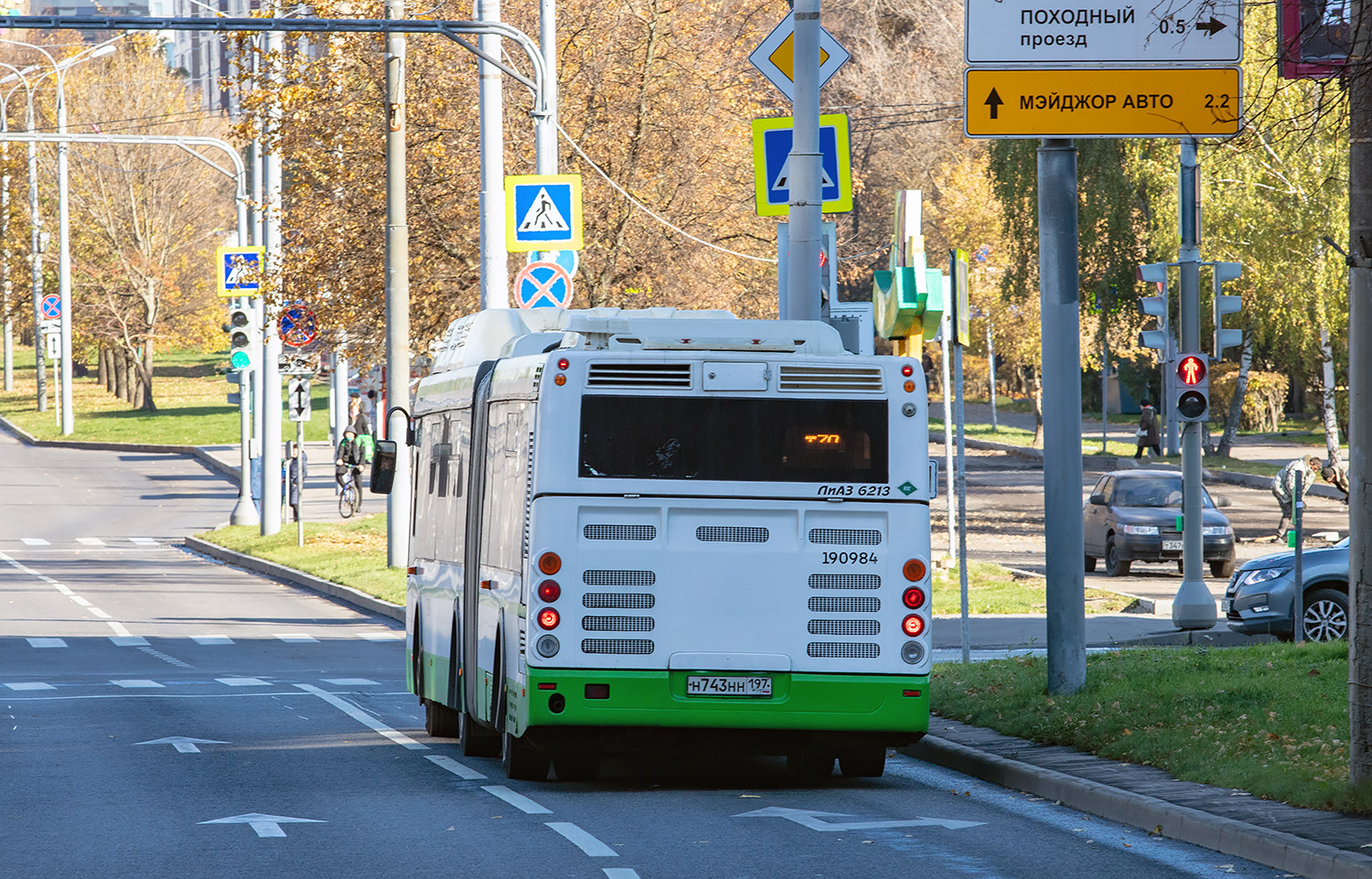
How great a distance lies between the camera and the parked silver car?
61.8ft

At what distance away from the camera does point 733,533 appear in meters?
11.0

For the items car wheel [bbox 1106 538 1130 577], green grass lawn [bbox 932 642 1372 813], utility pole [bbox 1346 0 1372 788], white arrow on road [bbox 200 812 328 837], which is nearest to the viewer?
utility pole [bbox 1346 0 1372 788]

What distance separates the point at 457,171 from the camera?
104 ft

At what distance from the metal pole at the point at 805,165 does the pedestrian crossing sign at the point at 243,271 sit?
1895 cm

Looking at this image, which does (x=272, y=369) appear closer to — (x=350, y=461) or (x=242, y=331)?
(x=242, y=331)

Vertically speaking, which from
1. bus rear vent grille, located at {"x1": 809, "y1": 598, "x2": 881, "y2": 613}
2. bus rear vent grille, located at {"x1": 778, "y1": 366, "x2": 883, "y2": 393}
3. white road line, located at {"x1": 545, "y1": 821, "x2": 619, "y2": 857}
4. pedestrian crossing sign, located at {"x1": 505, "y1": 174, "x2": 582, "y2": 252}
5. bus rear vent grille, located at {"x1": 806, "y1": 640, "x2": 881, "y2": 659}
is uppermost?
pedestrian crossing sign, located at {"x1": 505, "y1": 174, "x2": 582, "y2": 252}

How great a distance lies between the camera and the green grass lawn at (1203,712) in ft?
33.1

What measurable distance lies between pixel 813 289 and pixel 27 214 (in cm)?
6629

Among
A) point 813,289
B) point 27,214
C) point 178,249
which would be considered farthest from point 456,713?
point 27,214

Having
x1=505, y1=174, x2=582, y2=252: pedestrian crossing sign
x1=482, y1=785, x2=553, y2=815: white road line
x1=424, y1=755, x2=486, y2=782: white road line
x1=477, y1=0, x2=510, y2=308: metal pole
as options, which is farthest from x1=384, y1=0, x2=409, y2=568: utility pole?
x1=482, y1=785, x2=553, y2=815: white road line

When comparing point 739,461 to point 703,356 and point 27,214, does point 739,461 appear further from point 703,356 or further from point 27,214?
point 27,214

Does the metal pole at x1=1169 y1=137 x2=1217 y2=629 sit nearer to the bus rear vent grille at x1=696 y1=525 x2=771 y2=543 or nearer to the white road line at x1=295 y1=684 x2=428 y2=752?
the white road line at x1=295 y1=684 x2=428 y2=752

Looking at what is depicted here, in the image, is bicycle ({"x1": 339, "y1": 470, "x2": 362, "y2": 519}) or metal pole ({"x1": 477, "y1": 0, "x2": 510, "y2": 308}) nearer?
metal pole ({"x1": 477, "y1": 0, "x2": 510, "y2": 308})

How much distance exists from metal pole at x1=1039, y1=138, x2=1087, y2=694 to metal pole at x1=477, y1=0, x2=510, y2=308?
1031cm
